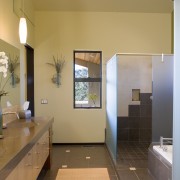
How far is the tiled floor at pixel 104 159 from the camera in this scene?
11.5 feet

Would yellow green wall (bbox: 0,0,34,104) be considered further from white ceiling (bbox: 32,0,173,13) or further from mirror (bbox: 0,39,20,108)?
white ceiling (bbox: 32,0,173,13)

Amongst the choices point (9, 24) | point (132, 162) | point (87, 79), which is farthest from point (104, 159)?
point (9, 24)

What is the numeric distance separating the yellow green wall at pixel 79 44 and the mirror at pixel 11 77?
1.49 m

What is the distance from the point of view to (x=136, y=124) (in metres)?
5.50

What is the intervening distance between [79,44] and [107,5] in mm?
1112

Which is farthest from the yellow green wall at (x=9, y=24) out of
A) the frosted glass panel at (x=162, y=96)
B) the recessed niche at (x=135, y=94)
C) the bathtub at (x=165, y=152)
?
the recessed niche at (x=135, y=94)

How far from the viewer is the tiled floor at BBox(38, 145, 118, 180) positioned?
3.71 metres

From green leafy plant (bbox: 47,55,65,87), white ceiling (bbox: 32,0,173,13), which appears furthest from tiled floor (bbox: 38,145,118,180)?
white ceiling (bbox: 32,0,173,13)

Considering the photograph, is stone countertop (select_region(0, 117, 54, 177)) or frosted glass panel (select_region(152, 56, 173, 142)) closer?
stone countertop (select_region(0, 117, 54, 177))

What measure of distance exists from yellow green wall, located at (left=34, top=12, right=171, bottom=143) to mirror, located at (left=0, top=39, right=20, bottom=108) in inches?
58.7

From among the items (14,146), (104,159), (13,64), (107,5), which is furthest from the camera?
(107,5)

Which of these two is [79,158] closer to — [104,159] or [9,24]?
[104,159]

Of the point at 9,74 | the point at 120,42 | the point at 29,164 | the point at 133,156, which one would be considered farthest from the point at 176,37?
the point at 120,42

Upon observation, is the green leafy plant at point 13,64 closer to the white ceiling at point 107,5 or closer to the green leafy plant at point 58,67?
the green leafy plant at point 58,67
